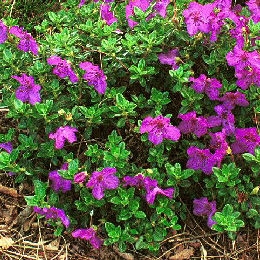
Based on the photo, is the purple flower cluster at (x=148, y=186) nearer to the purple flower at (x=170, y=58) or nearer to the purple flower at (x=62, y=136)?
the purple flower at (x=62, y=136)

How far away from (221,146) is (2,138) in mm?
991

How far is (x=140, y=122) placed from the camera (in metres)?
2.28

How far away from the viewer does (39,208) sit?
87.3 inches

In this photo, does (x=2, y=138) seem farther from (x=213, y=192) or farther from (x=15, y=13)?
(x=15, y=13)

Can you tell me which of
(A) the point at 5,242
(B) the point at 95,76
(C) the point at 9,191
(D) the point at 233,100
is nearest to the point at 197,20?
(D) the point at 233,100

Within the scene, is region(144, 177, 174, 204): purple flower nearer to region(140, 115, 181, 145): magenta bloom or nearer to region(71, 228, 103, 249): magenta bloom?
region(140, 115, 181, 145): magenta bloom

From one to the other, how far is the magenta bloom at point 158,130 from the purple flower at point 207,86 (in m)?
0.23

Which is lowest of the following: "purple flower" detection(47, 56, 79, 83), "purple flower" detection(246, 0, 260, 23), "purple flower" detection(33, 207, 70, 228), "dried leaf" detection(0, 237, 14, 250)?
"dried leaf" detection(0, 237, 14, 250)

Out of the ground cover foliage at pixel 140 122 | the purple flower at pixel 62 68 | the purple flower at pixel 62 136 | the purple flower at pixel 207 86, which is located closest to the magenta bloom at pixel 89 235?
the ground cover foliage at pixel 140 122

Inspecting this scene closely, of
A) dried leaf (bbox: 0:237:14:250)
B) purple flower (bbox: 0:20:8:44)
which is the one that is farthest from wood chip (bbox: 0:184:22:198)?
purple flower (bbox: 0:20:8:44)

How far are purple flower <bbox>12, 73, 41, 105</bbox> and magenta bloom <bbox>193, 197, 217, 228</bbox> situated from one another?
32.2 inches

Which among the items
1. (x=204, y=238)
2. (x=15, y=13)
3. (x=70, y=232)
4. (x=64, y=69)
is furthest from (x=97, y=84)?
(x=15, y=13)

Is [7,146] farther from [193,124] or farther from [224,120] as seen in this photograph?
[224,120]

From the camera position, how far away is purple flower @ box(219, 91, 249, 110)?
2270 millimetres
